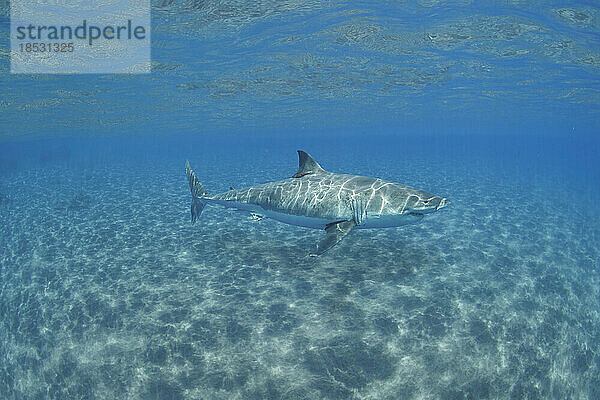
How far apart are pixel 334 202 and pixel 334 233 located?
36.8 inches

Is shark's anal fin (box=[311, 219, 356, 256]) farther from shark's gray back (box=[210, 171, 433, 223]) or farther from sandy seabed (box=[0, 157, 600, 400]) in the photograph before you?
sandy seabed (box=[0, 157, 600, 400])

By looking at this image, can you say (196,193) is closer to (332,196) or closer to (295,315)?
(332,196)

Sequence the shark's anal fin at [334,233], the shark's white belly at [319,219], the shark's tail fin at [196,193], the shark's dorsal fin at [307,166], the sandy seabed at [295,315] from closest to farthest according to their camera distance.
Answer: the sandy seabed at [295,315]
the shark's anal fin at [334,233]
the shark's white belly at [319,219]
the shark's dorsal fin at [307,166]
the shark's tail fin at [196,193]

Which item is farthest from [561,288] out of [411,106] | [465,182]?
[411,106]

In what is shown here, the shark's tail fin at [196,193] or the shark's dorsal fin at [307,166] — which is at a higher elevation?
the shark's dorsal fin at [307,166]

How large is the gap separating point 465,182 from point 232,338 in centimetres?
2586

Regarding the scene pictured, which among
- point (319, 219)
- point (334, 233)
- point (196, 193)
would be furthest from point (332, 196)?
point (196, 193)

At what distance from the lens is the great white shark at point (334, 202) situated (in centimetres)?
785

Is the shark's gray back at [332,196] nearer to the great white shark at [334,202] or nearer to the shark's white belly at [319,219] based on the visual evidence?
the great white shark at [334,202]

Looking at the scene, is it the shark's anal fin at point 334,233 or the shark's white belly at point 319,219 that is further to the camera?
the shark's white belly at point 319,219

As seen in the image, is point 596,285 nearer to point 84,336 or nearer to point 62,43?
point 84,336

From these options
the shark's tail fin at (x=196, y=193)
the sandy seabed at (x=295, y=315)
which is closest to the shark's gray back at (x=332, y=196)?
the sandy seabed at (x=295, y=315)

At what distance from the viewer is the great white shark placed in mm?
7855

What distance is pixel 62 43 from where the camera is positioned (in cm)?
1816
